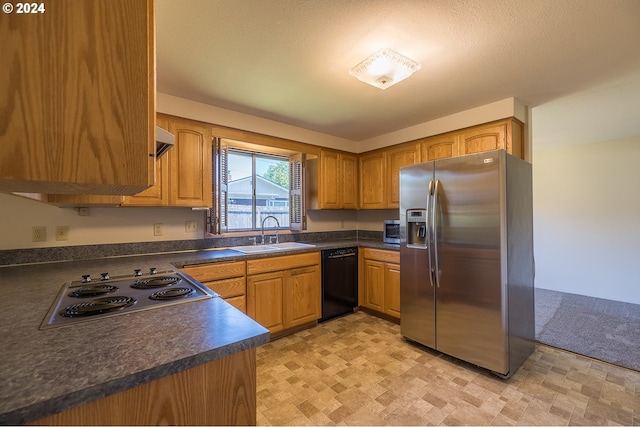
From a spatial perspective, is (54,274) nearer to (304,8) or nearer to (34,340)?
(34,340)

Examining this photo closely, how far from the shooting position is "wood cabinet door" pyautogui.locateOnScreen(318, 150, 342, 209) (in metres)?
3.62

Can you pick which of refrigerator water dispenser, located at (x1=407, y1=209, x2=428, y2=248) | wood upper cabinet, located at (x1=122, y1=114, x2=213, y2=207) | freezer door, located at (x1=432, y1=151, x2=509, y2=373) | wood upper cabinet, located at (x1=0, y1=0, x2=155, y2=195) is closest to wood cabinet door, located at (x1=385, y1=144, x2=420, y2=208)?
refrigerator water dispenser, located at (x1=407, y1=209, x2=428, y2=248)

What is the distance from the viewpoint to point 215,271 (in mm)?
2391

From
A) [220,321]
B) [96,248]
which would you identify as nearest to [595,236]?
[220,321]

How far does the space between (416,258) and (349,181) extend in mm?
1687

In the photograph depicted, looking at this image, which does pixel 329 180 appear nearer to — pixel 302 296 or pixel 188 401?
pixel 302 296

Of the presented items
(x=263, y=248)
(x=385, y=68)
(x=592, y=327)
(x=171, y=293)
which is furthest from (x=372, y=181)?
(x=171, y=293)

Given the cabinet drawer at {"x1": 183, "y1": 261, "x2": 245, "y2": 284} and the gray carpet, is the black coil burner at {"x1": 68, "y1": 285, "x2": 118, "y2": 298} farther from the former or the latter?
the gray carpet

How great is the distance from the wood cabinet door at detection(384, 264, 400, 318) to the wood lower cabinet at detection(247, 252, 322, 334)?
800 mm

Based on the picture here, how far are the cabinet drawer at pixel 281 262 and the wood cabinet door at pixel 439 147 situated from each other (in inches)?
68.1

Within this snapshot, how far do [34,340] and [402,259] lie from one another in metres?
2.56

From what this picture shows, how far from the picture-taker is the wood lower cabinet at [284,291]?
266 centimetres

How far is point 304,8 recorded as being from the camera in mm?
1473

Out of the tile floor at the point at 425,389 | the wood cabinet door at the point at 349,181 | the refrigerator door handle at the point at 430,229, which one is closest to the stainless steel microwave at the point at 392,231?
the wood cabinet door at the point at 349,181
